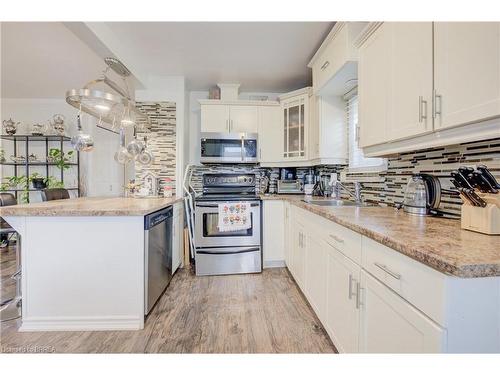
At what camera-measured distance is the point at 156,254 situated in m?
2.04

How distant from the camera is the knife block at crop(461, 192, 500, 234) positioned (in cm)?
92

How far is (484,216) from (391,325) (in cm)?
56

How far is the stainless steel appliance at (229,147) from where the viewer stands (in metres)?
3.12

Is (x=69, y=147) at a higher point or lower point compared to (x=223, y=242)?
higher

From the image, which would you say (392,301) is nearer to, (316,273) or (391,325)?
(391,325)

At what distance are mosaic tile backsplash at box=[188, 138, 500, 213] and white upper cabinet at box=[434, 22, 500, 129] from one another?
12.1 inches

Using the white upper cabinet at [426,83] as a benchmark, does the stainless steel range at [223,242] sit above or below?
below

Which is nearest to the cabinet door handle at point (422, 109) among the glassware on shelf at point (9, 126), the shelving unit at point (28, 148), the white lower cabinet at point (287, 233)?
the white lower cabinet at point (287, 233)

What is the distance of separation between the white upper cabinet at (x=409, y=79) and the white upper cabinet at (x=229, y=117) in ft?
6.40

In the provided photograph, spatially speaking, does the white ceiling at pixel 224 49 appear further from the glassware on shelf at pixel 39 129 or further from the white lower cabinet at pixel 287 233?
the glassware on shelf at pixel 39 129

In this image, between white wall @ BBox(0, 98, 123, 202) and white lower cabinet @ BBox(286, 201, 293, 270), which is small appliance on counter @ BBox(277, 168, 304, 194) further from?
white wall @ BBox(0, 98, 123, 202)

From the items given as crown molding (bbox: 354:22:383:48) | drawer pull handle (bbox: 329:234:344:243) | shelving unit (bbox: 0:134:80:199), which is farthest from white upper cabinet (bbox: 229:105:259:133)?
shelving unit (bbox: 0:134:80:199)

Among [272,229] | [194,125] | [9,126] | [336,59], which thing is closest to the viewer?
[336,59]

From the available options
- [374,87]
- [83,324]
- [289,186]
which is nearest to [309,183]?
[289,186]
